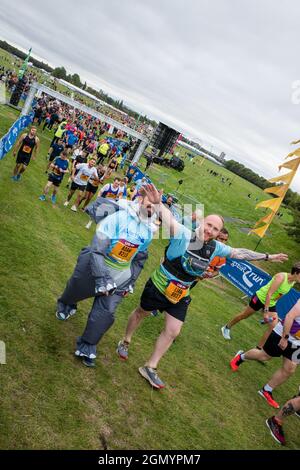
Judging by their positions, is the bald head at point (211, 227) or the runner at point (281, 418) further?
the runner at point (281, 418)

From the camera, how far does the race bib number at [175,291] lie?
429 cm

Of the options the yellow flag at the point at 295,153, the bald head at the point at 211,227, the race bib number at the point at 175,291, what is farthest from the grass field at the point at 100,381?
the yellow flag at the point at 295,153

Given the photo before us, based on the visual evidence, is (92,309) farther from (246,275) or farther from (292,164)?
(246,275)

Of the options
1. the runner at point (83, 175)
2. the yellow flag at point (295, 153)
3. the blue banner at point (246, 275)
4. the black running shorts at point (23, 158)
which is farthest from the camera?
the runner at point (83, 175)

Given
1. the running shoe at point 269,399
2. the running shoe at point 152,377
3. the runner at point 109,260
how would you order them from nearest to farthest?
1. the runner at point 109,260
2. the running shoe at point 152,377
3. the running shoe at point 269,399

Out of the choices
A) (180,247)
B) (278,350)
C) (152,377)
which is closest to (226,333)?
(278,350)

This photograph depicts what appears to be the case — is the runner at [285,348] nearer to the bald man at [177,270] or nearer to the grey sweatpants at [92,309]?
the bald man at [177,270]

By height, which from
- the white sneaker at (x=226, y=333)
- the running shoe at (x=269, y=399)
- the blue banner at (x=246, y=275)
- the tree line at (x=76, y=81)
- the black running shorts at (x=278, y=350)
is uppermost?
the tree line at (x=76, y=81)

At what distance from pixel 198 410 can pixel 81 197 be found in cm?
842

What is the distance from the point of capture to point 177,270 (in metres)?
4.25

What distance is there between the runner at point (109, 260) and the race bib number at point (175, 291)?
49cm

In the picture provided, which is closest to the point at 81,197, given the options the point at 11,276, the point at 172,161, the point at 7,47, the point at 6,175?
the point at 6,175

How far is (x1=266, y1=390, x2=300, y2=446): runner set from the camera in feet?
15.9

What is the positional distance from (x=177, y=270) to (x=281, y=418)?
9.07 ft
